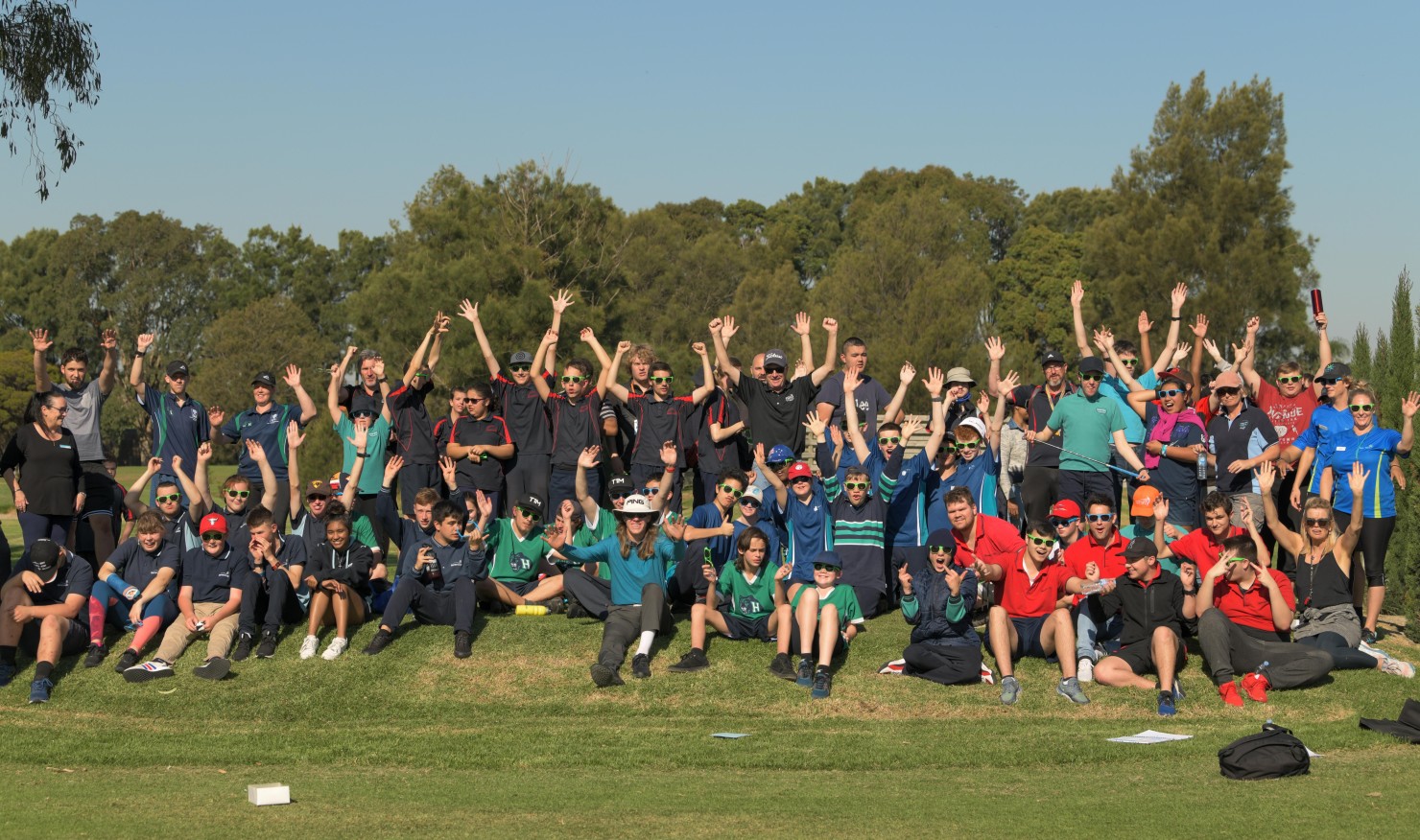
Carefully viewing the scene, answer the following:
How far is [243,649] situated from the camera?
1260cm

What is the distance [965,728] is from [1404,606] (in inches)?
221

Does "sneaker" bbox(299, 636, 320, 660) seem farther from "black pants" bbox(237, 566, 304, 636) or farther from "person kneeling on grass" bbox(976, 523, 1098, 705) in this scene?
"person kneeling on grass" bbox(976, 523, 1098, 705)

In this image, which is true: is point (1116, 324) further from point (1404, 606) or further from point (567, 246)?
point (1404, 606)

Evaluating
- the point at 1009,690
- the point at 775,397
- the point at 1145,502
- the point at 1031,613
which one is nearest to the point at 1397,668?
the point at 1145,502

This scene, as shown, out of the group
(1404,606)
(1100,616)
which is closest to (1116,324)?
(1404,606)

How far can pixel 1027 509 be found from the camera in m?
14.0

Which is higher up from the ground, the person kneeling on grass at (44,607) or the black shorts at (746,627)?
the person kneeling on grass at (44,607)

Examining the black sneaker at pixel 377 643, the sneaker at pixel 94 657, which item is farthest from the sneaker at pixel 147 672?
the black sneaker at pixel 377 643

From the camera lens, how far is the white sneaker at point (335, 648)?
41.2 feet

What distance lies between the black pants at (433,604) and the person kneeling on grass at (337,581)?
340 mm

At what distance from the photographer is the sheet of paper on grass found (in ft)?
33.1

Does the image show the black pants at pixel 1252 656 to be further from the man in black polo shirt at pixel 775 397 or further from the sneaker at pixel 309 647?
the sneaker at pixel 309 647

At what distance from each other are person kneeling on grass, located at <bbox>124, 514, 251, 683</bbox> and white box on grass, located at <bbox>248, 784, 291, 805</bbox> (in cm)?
427

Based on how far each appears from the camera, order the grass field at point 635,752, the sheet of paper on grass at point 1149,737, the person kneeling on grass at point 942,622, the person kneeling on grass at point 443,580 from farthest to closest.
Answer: the person kneeling on grass at point 443,580, the person kneeling on grass at point 942,622, the sheet of paper on grass at point 1149,737, the grass field at point 635,752
